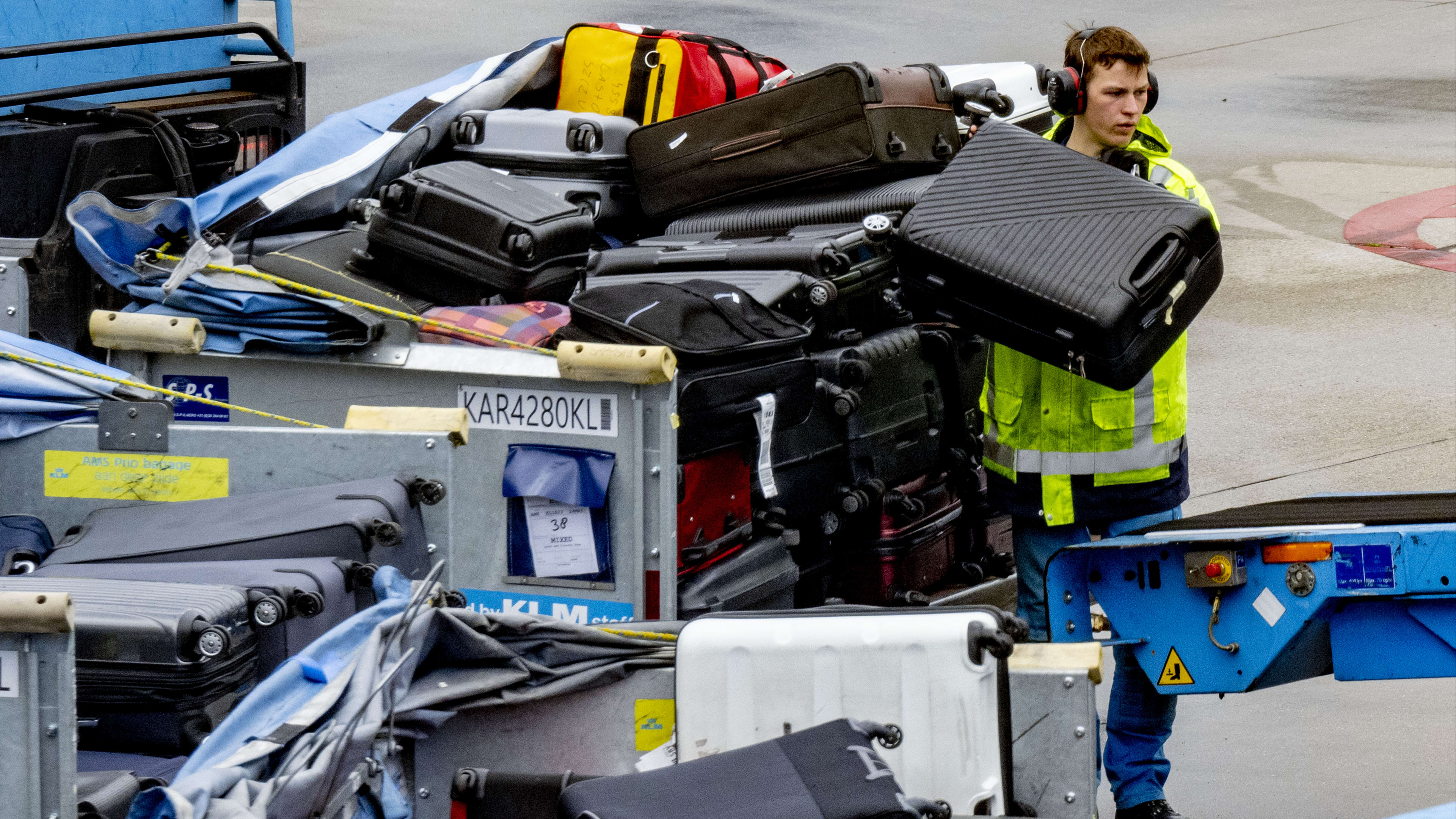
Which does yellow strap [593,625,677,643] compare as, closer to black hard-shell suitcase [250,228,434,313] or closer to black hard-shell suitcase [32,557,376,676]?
black hard-shell suitcase [32,557,376,676]

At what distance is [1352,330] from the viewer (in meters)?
8.69

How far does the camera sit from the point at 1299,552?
3.43 meters

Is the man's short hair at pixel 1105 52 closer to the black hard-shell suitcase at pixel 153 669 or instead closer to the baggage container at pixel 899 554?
the baggage container at pixel 899 554

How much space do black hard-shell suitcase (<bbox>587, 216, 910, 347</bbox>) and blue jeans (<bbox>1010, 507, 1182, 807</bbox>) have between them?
31.2 inches

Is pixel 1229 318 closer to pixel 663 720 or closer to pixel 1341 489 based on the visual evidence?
pixel 1341 489

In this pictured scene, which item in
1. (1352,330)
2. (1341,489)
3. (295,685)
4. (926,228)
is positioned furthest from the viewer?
(1352,330)

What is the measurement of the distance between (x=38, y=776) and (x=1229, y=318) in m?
7.77

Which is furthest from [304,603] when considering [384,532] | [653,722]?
[653,722]

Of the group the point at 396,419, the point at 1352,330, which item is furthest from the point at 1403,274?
the point at 396,419

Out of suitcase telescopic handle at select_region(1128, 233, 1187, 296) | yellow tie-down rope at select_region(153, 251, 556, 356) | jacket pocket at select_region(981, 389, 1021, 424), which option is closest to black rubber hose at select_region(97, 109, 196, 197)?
yellow tie-down rope at select_region(153, 251, 556, 356)

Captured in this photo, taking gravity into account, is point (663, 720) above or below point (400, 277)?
below

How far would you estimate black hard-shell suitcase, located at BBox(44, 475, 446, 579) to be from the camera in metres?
3.15

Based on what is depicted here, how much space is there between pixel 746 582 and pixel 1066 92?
144cm

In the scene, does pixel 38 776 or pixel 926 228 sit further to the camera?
pixel 926 228
